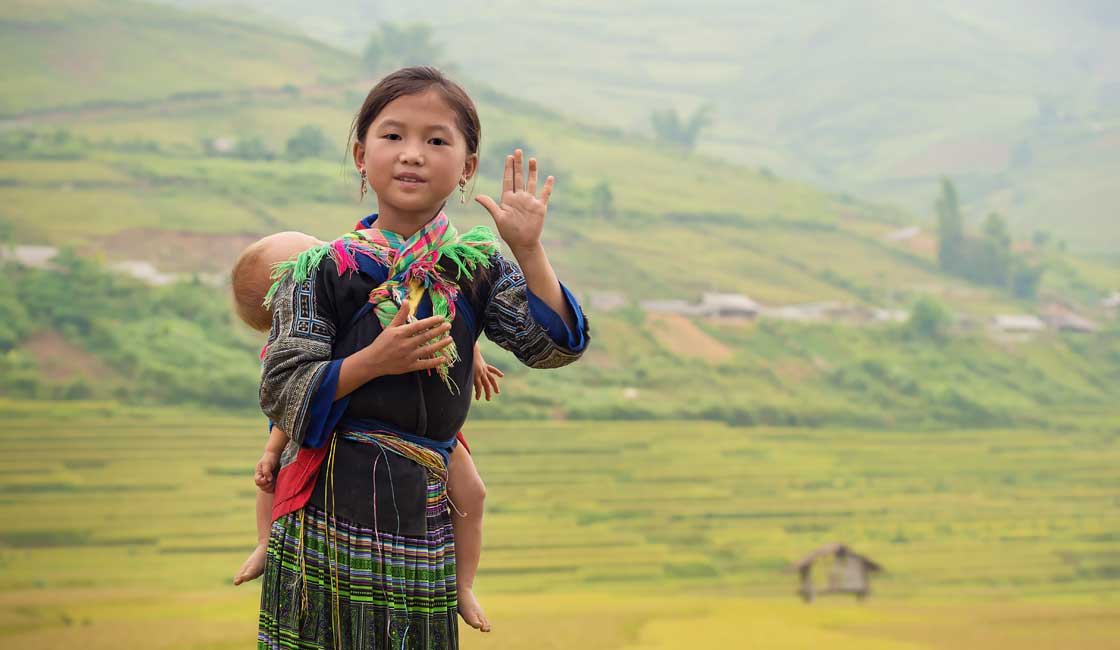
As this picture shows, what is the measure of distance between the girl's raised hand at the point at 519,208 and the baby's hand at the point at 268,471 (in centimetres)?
43

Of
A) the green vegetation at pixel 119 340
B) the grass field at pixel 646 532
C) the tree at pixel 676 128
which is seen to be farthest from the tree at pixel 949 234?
the green vegetation at pixel 119 340

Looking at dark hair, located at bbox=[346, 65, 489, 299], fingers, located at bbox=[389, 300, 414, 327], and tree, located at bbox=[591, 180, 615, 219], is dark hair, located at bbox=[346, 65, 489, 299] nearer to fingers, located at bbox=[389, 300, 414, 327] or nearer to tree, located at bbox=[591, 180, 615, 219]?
fingers, located at bbox=[389, 300, 414, 327]

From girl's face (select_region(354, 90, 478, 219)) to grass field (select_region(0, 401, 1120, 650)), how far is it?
184 inches

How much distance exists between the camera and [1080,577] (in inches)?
468

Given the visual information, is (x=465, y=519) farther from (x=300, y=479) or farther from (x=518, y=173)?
(x=518, y=173)

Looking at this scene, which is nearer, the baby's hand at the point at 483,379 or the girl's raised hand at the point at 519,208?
the girl's raised hand at the point at 519,208

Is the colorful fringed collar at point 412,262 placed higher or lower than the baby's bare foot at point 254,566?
higher

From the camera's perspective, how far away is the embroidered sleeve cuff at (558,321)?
1668mm

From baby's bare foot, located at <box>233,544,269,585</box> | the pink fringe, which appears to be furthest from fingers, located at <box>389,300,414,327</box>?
baby's bare foot, located at <box>233,544,269,585</box>

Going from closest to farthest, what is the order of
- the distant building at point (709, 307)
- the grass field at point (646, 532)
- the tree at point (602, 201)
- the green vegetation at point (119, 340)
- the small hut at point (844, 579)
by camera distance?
1. the grass field at point (646, 532)
2. the small hut at point (844, 579)
3. the green vegetation at point (119, 340)
4. the distant building at point (709, 307)
5. the tree at point (602, 201)

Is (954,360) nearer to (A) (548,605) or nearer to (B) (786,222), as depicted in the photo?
(B) (786,222)

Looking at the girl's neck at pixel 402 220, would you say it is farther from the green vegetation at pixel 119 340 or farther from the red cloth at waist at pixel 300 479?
the green vegetation at pixel 119 340

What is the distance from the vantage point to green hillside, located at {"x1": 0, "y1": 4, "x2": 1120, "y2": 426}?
610 inches

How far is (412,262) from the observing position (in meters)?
1.67
